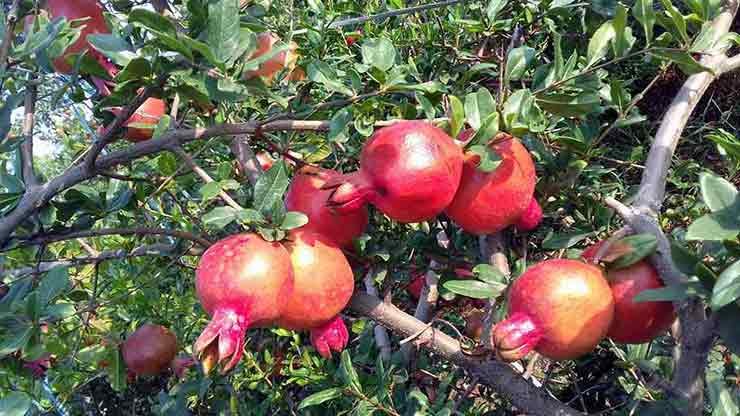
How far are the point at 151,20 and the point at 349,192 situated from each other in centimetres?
29

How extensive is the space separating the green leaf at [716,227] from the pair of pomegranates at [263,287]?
40cm

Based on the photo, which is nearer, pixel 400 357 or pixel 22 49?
pixel 22 49

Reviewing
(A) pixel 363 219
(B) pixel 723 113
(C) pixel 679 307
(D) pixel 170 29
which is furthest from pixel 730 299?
(B) pixel 723 113

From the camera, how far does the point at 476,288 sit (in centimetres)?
88

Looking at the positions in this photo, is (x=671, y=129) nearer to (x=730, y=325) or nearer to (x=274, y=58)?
(x=730, y=325)

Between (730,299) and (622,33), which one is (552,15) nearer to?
(622,33)

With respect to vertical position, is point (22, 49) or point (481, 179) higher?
point (22, 49)

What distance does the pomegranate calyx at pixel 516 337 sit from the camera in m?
0.76

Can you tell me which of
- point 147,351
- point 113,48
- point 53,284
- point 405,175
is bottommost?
point 147,351

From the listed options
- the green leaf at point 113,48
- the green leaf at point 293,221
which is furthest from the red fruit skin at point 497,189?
the green leaf at point 113,48

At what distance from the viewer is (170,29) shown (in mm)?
712

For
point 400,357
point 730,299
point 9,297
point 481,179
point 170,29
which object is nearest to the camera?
point 730,299

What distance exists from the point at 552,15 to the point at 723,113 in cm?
97

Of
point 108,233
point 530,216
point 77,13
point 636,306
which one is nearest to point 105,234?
point 108,233
